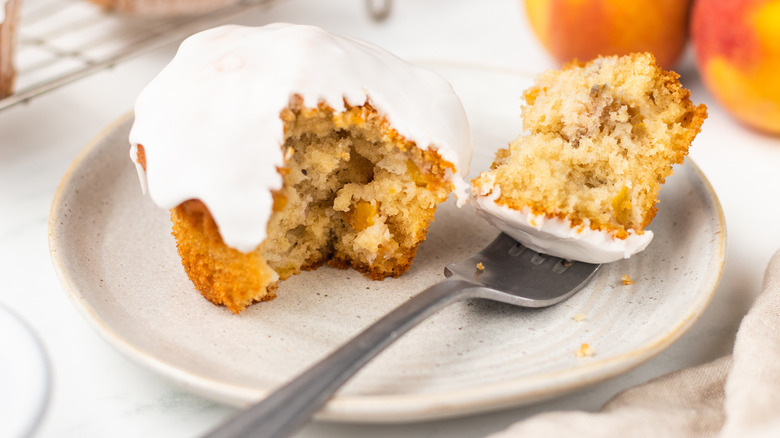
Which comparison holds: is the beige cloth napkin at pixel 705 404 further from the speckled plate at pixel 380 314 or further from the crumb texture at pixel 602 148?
the crumb texture at pixel 602 148

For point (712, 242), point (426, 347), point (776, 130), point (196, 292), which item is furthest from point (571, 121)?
point (776, 130)

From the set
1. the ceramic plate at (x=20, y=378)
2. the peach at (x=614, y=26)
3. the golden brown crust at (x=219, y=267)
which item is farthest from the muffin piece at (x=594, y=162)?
the ceramic plate at (x=20, y=378)

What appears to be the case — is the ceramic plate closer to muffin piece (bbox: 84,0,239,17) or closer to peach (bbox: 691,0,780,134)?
muffin piece (bbox: 84,0,239,17)

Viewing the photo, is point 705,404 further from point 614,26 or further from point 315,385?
point 614,26

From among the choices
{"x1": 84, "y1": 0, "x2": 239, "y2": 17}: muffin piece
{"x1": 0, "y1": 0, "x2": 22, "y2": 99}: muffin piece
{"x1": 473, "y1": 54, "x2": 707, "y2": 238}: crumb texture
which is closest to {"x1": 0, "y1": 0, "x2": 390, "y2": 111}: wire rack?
{"x1": 84, "y1": 0, "x2": 239, "y2": 17}: muffin piece

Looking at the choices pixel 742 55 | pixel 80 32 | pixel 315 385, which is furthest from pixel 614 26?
pixel 80 32

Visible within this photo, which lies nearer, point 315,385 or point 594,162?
point 315,385
